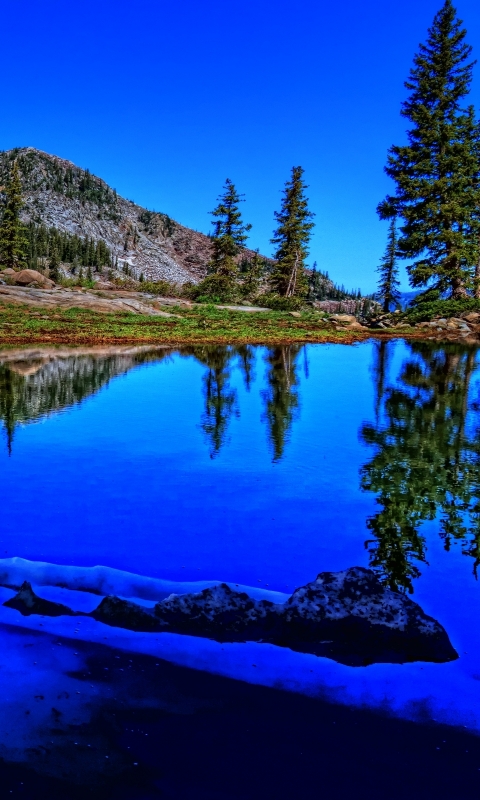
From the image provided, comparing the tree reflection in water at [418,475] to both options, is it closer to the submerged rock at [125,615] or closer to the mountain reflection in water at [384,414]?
the mountain reflection in water at [384,414]

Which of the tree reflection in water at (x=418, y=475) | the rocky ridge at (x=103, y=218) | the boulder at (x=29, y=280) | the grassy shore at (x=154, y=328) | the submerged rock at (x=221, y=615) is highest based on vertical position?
the rocky ridge at (x=103, y=218)

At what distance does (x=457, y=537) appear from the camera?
4.73 metres

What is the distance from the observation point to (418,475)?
254 inches

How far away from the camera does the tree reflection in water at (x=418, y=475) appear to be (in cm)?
448

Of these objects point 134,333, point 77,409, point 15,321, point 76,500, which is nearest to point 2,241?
point 15,321

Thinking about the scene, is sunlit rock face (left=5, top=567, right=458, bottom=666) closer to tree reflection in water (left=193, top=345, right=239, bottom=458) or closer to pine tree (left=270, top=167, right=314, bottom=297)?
tree reflection in water (left=193, top=345, right=239, bottom=458)

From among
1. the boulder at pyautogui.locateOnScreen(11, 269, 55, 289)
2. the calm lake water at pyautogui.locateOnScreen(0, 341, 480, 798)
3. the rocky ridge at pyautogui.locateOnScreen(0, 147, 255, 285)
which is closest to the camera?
the calm lake water at pyautogui.locateOnScreen(0, 341, 480, 798)

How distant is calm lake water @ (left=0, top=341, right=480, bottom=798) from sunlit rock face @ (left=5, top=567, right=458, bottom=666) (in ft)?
0.38

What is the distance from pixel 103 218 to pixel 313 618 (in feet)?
586

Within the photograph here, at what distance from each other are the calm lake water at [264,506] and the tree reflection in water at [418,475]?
3 centimetres

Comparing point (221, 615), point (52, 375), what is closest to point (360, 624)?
point (221, 615)

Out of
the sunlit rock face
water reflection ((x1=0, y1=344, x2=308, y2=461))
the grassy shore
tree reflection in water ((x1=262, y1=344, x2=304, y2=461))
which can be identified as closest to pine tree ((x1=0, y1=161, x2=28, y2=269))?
the grassy shore

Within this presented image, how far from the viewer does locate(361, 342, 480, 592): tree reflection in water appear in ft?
14.7

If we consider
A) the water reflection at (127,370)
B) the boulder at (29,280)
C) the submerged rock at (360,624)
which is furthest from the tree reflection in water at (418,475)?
the boulder at (29,280)
